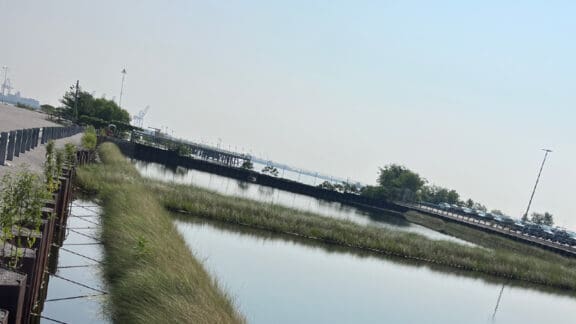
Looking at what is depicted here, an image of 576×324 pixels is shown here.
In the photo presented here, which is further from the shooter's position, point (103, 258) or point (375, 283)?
point (375, 283)

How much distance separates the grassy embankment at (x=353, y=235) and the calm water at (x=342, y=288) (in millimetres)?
2001

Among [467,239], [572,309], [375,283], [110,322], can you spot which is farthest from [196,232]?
[467,239]

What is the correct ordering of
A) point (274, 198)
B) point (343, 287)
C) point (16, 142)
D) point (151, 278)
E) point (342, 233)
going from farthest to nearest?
point (274, 198)
point (342, 233)
point (16, 142)
point (343, 287)
point (151, 278)

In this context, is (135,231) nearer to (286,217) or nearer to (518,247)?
(286,217)

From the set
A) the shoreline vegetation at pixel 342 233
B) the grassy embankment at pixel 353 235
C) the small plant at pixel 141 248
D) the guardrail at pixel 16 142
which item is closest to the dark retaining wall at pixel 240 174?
the shoreline vegetation at pixel 342 233

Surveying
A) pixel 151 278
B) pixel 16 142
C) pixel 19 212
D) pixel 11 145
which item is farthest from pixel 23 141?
pixel 19 212

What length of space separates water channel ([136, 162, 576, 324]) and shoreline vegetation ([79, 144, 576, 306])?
1363mm

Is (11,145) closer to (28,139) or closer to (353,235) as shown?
(28,139)

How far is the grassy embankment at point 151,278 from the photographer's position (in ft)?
26.1

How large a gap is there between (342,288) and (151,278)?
366 inches

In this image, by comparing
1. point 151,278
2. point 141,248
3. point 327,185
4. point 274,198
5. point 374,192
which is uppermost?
point 374,192

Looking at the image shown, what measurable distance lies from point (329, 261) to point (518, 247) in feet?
105

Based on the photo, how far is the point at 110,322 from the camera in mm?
8805

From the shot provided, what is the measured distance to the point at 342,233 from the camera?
26.7m
